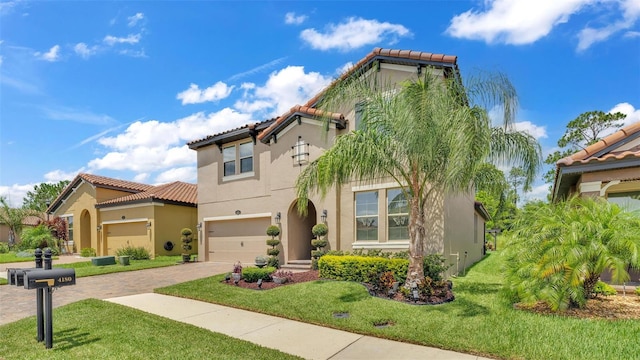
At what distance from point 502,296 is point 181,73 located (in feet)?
37.8

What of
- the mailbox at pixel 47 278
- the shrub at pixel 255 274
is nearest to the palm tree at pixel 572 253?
the shrub at pixel 255 274

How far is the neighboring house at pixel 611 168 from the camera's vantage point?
931 cm

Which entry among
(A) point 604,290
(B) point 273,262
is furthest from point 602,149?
(B) point 273,262

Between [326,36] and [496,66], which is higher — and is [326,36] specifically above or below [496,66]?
above

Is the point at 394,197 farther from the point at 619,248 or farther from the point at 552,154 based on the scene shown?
the point at 552,154

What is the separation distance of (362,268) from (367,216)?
3084 millimetres

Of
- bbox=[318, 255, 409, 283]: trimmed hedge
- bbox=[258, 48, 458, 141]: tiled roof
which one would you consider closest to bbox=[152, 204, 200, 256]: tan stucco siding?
bbox=[258, 48, 458, 141]: tiled roof

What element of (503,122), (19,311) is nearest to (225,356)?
(19,311)

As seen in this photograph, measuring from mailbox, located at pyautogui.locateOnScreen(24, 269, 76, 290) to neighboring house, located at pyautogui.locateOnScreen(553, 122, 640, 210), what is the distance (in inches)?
459

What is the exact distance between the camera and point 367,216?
535 inches

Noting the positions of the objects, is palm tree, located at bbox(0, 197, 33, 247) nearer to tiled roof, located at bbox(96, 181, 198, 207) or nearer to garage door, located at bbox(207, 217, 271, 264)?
tiled roof, located at bbox(96, 181, 198, 207)

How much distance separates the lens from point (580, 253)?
6.70m

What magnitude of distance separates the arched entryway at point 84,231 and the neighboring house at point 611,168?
2886 centimetres

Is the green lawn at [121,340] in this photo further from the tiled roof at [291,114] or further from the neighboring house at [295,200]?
the tiled roof at [291,114]
